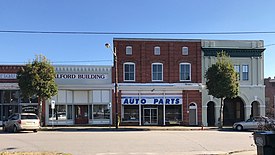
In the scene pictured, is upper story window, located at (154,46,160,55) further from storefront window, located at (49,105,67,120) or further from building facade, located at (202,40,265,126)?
storefront window, located at (49,105,67,120)

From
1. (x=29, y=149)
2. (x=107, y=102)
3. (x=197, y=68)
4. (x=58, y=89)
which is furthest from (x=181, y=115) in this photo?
(x=29, y=149)

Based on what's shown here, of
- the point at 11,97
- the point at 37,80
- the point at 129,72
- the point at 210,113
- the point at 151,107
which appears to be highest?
the point at 129,72

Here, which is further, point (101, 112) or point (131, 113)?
point (131, 113)

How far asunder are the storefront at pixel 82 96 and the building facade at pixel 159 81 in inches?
65.3

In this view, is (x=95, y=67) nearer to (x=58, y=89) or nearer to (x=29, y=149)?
(x=58, y=89)

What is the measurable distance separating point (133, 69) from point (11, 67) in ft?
40.1

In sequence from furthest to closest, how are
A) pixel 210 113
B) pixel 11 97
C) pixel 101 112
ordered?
1. pixel 210 113
2. pixel 101 112
3. pixel 11 97

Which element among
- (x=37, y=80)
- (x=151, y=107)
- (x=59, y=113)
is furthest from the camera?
(x=151, y=107)

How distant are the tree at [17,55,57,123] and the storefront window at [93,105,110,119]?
18.2 feet

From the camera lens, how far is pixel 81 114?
37.6 metres

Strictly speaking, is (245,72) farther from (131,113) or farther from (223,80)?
(131,113)

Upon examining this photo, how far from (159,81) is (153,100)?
2.11m

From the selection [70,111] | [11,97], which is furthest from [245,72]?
[11,97]

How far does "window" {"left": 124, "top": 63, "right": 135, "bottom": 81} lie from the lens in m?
38.2
